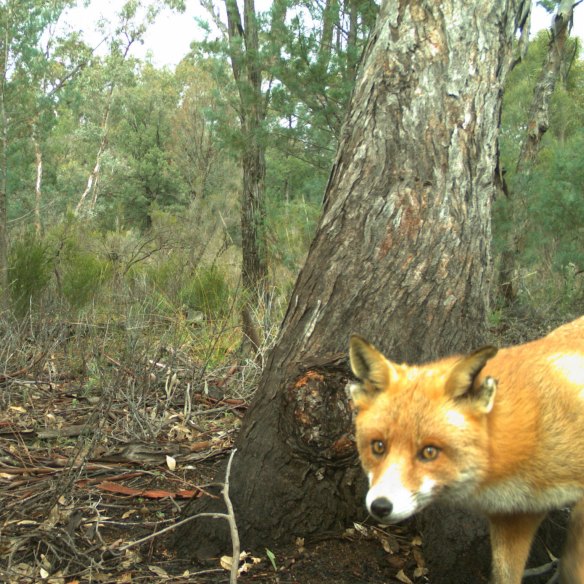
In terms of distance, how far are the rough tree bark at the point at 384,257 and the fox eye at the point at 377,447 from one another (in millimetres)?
717

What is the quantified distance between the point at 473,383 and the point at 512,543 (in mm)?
977

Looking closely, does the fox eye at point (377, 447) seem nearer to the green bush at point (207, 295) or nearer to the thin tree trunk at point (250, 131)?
the green bush at point (207, 295)

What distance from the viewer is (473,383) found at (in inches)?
107

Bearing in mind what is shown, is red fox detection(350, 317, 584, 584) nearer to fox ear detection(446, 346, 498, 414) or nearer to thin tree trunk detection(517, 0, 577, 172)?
fox ear detection(446, 346, 498, 414)

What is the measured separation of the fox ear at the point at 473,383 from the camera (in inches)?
105

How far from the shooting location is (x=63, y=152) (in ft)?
124

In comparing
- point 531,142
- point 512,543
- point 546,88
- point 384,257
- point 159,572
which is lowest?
point 159,572

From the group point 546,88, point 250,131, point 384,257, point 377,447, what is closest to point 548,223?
point 546,88

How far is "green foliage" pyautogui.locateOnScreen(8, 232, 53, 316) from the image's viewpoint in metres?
8.38

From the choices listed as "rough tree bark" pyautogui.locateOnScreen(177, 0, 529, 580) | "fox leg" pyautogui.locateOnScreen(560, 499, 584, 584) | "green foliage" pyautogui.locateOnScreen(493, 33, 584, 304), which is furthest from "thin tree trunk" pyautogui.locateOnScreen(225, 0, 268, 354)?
"fox leg" pyautogui.locateOnScreen(560, 499, 584, 584)

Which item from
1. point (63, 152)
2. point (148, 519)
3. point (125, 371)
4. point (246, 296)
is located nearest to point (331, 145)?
point (246, 296)

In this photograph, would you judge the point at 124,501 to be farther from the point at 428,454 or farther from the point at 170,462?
the point at 428,454

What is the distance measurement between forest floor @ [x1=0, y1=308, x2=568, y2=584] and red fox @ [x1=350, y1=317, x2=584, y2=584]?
799 mm

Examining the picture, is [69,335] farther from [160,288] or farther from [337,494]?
[337,494]
